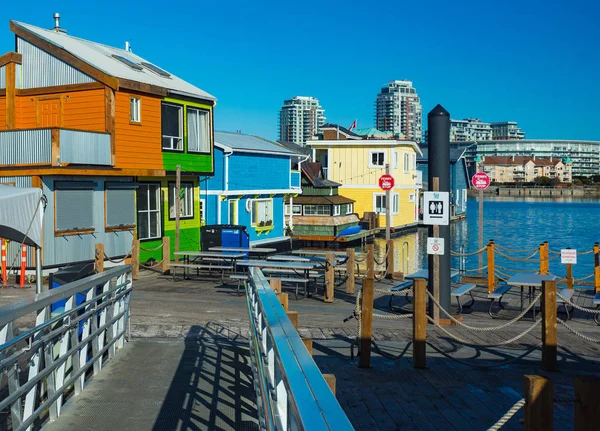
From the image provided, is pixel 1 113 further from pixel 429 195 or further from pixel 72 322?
pixel 72 322

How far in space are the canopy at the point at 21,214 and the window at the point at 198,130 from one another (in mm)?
16666

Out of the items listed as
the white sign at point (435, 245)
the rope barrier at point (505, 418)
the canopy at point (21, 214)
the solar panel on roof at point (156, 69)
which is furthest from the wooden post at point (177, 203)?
the rope barrier at point (505, 418)

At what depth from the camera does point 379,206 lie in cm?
5872

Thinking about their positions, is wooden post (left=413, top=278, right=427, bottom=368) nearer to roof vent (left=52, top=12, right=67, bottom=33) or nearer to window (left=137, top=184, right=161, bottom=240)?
window (left=137, top=184, right=161, bottom=240)

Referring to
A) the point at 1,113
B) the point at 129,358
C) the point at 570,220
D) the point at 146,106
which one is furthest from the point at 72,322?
the point at 570,220

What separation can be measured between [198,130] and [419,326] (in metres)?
19.3

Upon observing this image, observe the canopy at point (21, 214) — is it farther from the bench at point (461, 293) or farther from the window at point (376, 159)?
the window at point (376, 159)

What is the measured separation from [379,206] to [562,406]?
166 ft

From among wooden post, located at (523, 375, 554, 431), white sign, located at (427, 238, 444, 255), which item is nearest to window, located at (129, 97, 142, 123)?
white sign, located at (427, 238, 444, 255)

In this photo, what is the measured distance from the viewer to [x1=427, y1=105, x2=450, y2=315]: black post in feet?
46.3

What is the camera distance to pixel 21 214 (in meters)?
10.4

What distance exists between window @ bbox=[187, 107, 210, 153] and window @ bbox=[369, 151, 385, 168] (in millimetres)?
29526

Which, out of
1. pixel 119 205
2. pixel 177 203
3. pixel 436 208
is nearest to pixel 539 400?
pixel 436 208

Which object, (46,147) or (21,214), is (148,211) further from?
(21,214)
